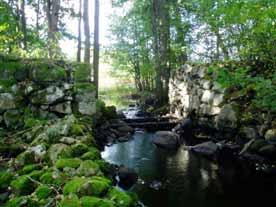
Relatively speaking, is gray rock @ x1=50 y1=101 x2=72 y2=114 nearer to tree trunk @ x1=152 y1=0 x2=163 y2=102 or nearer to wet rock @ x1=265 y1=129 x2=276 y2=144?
wet rock @ x1=265 y1=129 x2=276 y2=144

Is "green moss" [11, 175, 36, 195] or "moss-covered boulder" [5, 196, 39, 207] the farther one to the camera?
"green moss" [11, 175, 36, 195]

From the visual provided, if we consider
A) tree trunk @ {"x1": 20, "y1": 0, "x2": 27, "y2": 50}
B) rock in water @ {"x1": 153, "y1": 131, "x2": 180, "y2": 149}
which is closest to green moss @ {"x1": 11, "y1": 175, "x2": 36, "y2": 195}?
rock in water @ {"x1": 153, "y1": 131, "x2": 180, "y2": 149}

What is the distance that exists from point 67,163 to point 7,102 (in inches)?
141

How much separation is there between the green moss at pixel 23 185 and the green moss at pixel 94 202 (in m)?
1.03

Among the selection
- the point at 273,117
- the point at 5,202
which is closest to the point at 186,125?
the point at 273,117

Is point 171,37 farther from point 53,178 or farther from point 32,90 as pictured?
point 53,178

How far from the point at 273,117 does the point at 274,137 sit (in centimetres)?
76

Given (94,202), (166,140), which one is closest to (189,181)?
(166,140)

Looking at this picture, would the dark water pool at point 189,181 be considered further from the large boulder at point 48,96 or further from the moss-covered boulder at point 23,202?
the moss-covered boulder at point 23,202

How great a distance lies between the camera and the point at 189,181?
27.6 feet

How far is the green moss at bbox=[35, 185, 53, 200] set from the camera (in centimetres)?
468

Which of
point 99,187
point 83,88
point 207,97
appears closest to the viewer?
point 99,187

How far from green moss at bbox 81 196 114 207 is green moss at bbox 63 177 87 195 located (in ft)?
1.01

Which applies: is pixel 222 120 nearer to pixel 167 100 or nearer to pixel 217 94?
pixel 217 94
